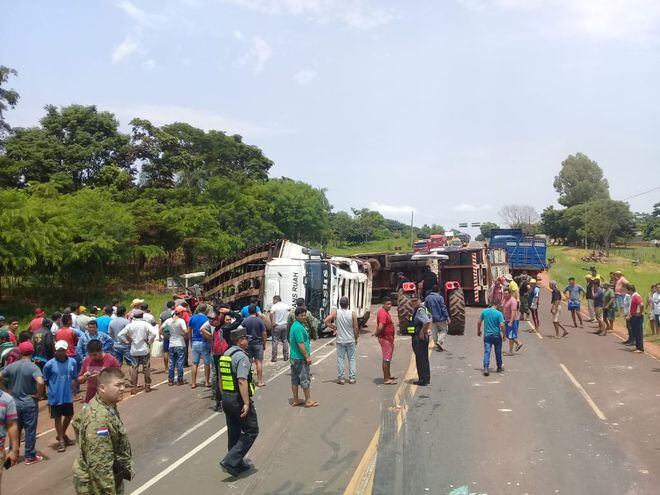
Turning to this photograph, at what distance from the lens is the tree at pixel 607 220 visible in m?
59.2

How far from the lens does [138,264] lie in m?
29.6

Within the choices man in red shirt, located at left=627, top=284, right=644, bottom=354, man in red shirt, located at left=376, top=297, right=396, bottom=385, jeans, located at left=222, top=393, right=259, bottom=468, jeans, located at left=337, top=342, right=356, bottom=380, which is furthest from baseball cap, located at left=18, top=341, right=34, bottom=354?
man in red shirt, located at left=627, top=284, right=644, bottom=354

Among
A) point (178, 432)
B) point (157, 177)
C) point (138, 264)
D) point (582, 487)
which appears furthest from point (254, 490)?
point (157, 177)

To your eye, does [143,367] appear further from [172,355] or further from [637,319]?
[637,319]

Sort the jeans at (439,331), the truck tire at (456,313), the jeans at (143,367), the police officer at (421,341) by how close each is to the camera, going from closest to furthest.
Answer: the police officer at (421,341)
the jeans at (143,367)
the jeans at (439,331)
the truck tire at (456,313)

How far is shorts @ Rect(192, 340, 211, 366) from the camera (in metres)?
10.7

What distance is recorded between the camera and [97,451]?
404 centimetres

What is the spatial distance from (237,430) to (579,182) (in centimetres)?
8515

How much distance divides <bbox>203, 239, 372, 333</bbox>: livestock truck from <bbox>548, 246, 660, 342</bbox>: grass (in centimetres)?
1820

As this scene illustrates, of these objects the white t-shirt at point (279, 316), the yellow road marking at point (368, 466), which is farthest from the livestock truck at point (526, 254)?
the yellow road marking at point (368, 466)

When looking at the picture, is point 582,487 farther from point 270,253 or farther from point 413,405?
point 270,253

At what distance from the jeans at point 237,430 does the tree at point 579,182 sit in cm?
8276

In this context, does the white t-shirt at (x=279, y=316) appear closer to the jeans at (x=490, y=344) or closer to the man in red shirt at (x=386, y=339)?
the man in red shirt at (x=386, y=339)

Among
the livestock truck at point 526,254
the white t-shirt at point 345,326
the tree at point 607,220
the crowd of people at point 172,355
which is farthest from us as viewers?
the tree at point 607,220
